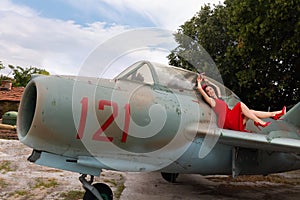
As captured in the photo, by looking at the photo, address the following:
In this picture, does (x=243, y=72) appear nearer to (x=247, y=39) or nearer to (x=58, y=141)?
(x=247, y=39)

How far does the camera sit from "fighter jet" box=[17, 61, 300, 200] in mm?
3207

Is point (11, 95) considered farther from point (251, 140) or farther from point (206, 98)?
point (251, 140)

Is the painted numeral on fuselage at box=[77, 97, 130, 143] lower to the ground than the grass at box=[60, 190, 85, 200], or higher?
higher

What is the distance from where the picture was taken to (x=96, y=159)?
11.6 ft

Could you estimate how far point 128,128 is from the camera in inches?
136

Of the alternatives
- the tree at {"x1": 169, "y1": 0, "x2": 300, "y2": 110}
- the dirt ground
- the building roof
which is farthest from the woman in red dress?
the building roof

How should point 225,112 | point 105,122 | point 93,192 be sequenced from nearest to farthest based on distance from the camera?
point 105,122, point 93,192, point 225,112

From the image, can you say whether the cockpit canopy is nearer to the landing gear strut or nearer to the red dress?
the red dress

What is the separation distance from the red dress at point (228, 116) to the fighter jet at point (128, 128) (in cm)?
16

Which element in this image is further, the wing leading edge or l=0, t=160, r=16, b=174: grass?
l=0, t=160, r=16, b=174: grass

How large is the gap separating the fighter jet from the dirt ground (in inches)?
54.5

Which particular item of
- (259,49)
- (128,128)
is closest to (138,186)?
(128,128)

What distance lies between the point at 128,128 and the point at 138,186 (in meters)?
→ 2.90

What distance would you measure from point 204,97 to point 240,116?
2.23ft
